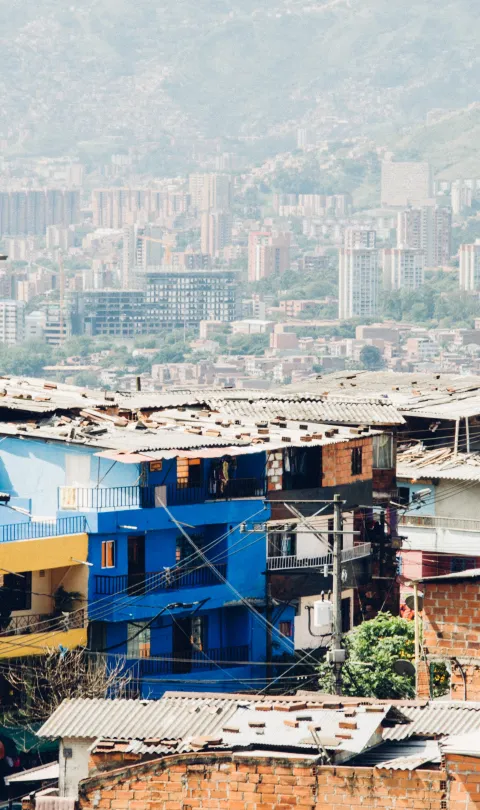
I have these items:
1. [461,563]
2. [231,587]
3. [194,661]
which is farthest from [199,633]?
[461,563]

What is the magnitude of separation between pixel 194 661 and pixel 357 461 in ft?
16.9

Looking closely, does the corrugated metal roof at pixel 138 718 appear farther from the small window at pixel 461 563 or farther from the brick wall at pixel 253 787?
the small window at pixel 461 563

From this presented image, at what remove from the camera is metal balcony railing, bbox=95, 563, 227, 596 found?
70.6 ft

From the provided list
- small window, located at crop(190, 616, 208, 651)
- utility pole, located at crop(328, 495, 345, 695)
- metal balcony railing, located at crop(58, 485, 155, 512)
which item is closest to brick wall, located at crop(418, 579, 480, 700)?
utility pole, located at crop(328, 495, 345, 695)

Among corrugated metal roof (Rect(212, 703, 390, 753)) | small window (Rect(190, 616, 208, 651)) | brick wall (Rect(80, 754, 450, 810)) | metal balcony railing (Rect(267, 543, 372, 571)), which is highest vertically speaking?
corrugated metal roof (Rect(212, 703, 390, 753))

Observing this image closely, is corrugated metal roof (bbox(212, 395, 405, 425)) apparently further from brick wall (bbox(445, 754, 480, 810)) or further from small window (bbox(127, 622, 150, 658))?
brick wall (bbox(445, 754, 480, 810))

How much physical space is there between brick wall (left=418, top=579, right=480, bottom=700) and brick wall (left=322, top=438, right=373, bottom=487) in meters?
9.09

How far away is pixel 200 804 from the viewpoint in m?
11.3

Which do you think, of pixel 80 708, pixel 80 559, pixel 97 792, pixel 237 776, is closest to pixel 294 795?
pixel 237 776

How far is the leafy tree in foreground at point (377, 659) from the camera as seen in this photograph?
66.9 ft

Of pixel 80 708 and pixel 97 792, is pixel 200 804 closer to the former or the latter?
pixel 97 792

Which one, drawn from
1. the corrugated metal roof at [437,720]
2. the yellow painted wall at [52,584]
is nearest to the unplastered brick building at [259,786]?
the corrugated metal roof at [437,720]

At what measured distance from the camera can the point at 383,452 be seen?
2794 centimetres

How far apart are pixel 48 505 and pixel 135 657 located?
103 inches
